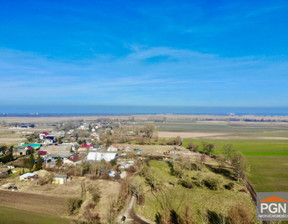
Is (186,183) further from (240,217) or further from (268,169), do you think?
(268,169)

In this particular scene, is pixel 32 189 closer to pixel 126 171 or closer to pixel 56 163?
pixel 56 163

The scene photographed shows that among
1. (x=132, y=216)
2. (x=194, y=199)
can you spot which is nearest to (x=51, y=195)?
(x=132, y=216)

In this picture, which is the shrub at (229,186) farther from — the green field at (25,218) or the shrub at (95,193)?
the green field at (25,218)

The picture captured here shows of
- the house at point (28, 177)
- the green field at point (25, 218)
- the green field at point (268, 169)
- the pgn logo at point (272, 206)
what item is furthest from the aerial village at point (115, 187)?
the green field at point (268, 169)

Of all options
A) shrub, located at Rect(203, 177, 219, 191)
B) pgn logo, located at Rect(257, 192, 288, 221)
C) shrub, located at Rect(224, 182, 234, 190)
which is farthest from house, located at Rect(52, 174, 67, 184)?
pgn logo, located at Rect(257, 192, 288, 221)

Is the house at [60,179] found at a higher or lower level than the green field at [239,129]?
lower

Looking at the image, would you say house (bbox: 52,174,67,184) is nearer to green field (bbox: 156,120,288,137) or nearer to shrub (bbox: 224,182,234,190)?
shrub (bbox: 224,182,234,190)
